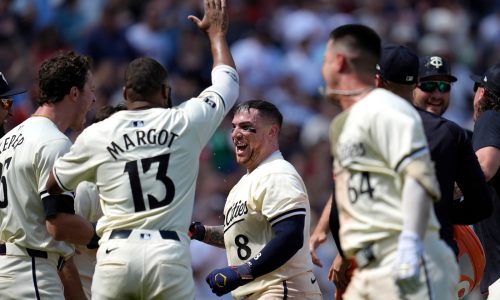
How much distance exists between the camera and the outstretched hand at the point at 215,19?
7.80m

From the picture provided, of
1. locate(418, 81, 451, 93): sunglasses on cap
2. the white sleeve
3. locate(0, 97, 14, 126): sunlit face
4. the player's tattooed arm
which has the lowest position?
the player's tattooed arm

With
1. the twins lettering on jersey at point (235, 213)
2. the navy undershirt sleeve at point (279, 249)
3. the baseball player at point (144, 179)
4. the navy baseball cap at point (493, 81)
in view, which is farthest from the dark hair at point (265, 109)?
the navy baseball cap at point (493, 81)

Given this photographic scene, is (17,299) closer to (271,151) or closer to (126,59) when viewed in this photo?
(271,151)

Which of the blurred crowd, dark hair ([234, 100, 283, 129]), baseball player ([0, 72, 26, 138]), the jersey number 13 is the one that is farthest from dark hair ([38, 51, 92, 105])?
the blurred crowd

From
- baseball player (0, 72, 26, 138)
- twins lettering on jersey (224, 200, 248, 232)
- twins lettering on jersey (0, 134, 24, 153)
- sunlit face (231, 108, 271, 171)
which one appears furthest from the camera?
baseball player (0, 72, 26, 138)

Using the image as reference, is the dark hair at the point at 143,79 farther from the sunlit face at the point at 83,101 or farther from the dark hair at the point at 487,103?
the dark hair at the point at 487,103

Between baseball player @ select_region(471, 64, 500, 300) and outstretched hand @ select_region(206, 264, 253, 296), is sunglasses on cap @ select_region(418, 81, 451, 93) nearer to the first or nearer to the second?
baseball player @ select_region(471, 64, 500, 300)

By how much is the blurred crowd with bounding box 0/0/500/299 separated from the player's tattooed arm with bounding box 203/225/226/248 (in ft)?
20.8

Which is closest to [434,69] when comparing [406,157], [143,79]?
[143,79]

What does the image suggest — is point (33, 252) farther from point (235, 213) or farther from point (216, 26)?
point (216, 26)

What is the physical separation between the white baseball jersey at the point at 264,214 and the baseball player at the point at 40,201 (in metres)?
1.24

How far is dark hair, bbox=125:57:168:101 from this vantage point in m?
7.20

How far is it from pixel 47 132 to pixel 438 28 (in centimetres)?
1294

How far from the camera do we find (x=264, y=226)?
27.5 feet
